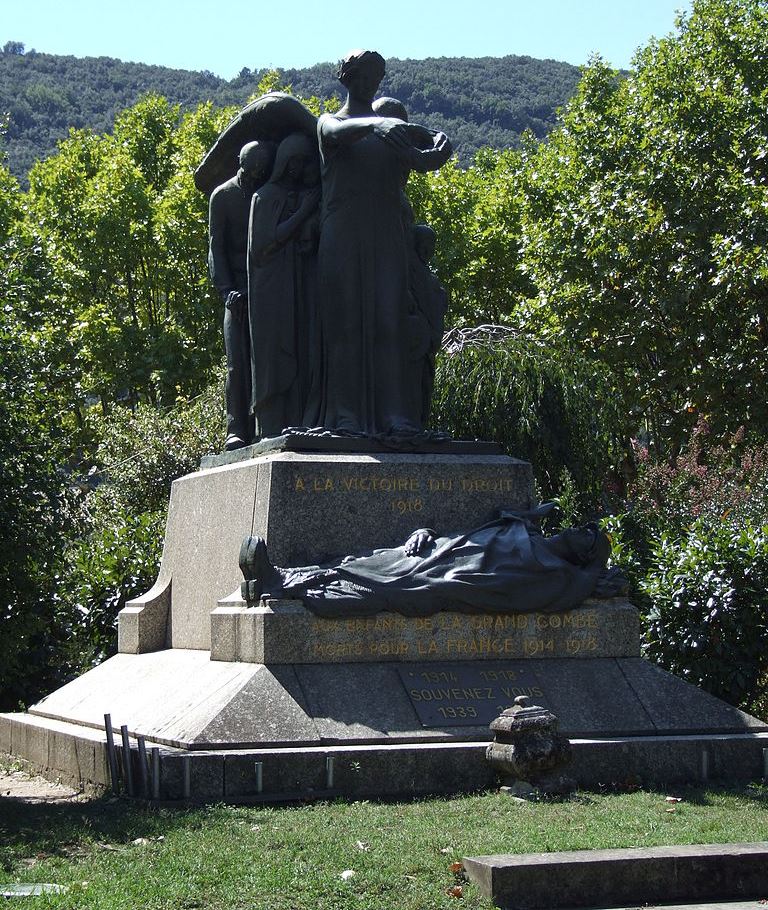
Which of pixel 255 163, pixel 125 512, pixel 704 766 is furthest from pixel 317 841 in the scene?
pixel 125 512

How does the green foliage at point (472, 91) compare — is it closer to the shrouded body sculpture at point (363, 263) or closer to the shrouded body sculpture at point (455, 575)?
the shrouded body sculpture at point (363, 263)

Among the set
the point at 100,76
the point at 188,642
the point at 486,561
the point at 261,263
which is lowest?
the point at 188,642

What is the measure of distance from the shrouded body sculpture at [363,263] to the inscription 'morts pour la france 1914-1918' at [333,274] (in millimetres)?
10

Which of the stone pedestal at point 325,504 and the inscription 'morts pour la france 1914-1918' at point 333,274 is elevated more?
the inscription 'morts pour la france 1914-1918' at point 333,274

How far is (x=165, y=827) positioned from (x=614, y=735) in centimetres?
334

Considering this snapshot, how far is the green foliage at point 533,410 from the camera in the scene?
21969 millimetres

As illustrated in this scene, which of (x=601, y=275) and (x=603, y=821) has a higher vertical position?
(x=601, y=275)

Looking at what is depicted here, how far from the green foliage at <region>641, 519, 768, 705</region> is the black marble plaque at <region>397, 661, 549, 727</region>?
12.0 feet

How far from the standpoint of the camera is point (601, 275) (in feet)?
87.6

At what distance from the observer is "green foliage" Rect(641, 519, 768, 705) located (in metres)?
12.9

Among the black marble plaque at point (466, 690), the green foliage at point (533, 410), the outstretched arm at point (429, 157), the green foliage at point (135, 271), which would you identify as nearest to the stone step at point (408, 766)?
the black marble plaque at point (466, 690)

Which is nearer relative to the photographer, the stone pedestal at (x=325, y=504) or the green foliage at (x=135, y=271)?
the stone pedestal at (x=325, y=504)

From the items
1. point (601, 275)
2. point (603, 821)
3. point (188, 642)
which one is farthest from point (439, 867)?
point (601, 275)

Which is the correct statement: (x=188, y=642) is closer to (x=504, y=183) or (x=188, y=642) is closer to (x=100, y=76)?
(x=504, y=183)
